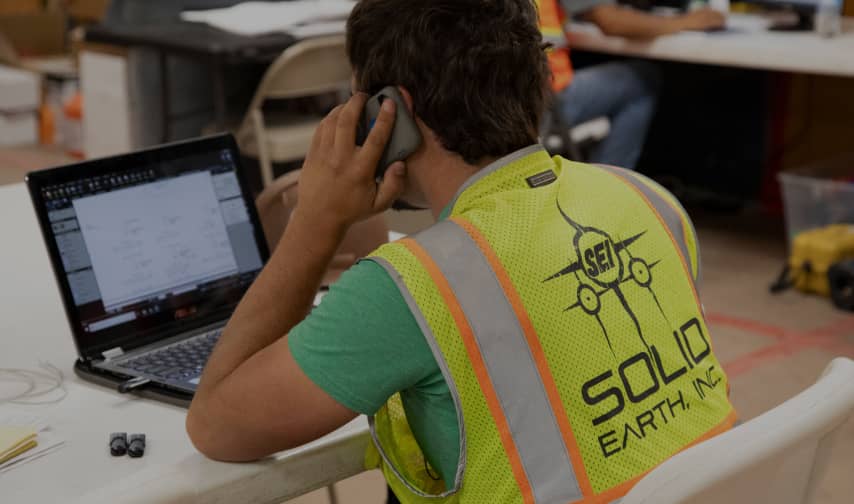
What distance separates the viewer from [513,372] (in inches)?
44.3

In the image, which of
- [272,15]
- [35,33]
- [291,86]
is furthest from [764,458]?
[35,33]

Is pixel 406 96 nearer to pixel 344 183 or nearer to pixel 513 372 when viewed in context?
pixel 344 183

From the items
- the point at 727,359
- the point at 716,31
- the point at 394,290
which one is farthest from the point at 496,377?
the point at 716,31

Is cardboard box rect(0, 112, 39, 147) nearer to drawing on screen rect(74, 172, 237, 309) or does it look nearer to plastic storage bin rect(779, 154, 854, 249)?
plastic storage bin rect(779, 154, 854, 249)

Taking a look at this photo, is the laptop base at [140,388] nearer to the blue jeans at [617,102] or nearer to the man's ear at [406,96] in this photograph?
the man's ear at [406,96]

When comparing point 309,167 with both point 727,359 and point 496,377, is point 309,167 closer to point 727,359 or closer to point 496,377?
point 496,377

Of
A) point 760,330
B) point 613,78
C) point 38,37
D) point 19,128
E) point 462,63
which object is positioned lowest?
point 760,330

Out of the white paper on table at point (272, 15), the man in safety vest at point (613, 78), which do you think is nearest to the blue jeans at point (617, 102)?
the man in safety vest at point (613, 78)

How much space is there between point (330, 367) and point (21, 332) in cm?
66

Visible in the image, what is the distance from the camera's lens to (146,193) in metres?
1.56

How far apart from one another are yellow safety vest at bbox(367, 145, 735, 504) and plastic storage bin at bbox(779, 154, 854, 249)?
2.93 meters

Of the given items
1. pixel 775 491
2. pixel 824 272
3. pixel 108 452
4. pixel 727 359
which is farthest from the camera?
pixel 824 272

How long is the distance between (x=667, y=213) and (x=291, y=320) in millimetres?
431

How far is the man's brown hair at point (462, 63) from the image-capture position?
3.87ft
